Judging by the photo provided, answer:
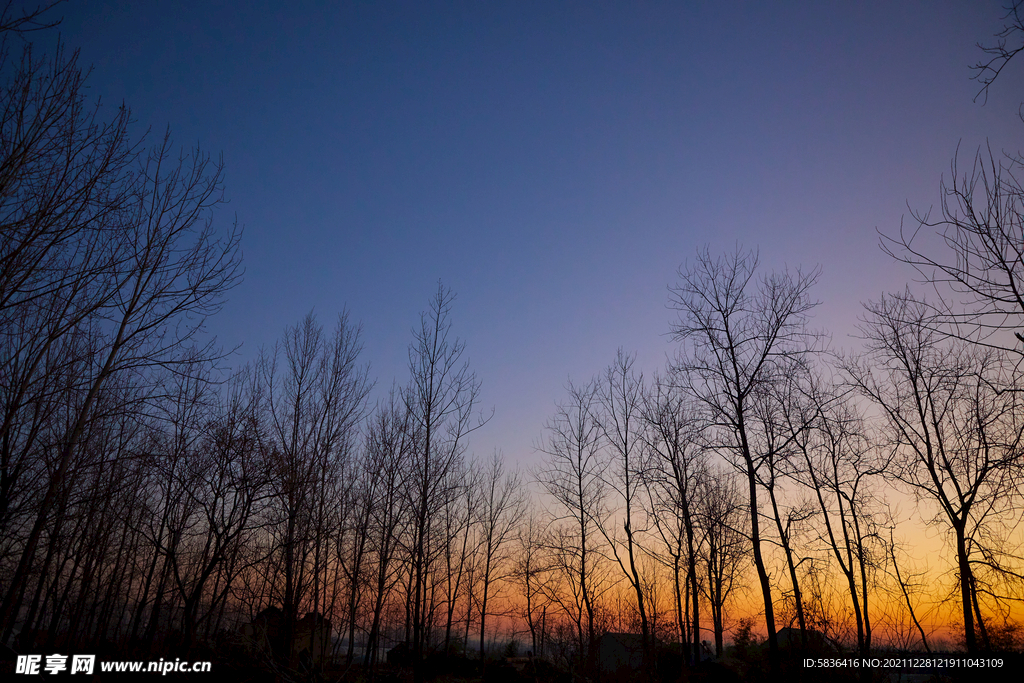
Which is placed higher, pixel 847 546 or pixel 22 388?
pixel 22 388

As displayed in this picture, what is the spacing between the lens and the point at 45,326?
815 cm

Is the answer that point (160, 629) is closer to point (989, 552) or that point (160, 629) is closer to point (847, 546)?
point (847, 546)

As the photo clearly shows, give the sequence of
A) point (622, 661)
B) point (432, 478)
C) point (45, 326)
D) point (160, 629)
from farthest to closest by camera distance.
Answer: point (160, 629), point (622, 661), point (432, 478), point (45, 326)

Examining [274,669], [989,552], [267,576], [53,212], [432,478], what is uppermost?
[53,212]

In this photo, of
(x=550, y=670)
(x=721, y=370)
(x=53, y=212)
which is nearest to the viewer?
(x=53, y=212)

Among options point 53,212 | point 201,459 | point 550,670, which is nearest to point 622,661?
point 550,670

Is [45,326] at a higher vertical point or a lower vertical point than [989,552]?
higher

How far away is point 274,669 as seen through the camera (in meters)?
9.63

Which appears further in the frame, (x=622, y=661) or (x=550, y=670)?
(x=622, y=661)

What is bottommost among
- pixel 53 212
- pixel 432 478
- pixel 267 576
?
pixel 267 576

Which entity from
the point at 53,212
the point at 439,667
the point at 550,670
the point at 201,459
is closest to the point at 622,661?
the point at 550,670

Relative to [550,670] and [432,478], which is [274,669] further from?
[550,670]

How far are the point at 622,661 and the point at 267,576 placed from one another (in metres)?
12.8

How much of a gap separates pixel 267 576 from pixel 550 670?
9690 mm
